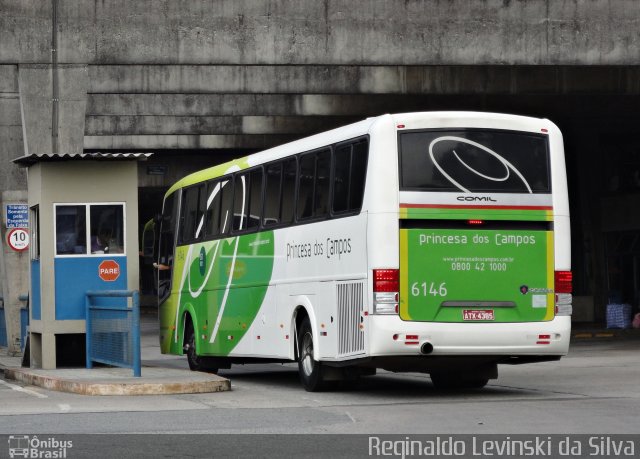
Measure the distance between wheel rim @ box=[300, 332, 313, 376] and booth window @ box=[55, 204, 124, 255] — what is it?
5550 millimetres

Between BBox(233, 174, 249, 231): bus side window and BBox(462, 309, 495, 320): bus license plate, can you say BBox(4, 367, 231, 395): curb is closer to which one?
BBox(462, 309, 495, 320): bus license plate

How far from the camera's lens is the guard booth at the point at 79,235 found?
23234mm

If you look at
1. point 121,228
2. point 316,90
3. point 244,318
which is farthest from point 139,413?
point 316,90

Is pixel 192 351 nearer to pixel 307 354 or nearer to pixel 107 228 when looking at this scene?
pixel 107 228

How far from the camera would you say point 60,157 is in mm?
23125

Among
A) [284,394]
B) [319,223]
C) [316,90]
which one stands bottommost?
[284,394]

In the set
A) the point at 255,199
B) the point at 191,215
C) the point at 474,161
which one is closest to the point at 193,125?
A: the point at 191,215

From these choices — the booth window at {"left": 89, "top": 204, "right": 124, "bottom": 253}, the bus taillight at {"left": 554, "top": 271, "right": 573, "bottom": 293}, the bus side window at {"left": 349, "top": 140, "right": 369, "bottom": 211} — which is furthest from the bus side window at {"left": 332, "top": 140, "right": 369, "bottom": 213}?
the booth window at {"left": 89, "top": 204, "right": 124, "bottom": 253}

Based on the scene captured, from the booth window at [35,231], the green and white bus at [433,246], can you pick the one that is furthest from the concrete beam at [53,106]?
the green and white bus at [433,246]

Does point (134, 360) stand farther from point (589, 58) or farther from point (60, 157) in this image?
point (589, 58)

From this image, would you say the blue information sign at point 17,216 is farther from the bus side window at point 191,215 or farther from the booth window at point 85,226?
the booth window at point 85,226

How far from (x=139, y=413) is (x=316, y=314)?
3985mm

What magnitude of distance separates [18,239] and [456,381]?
46.6ft
